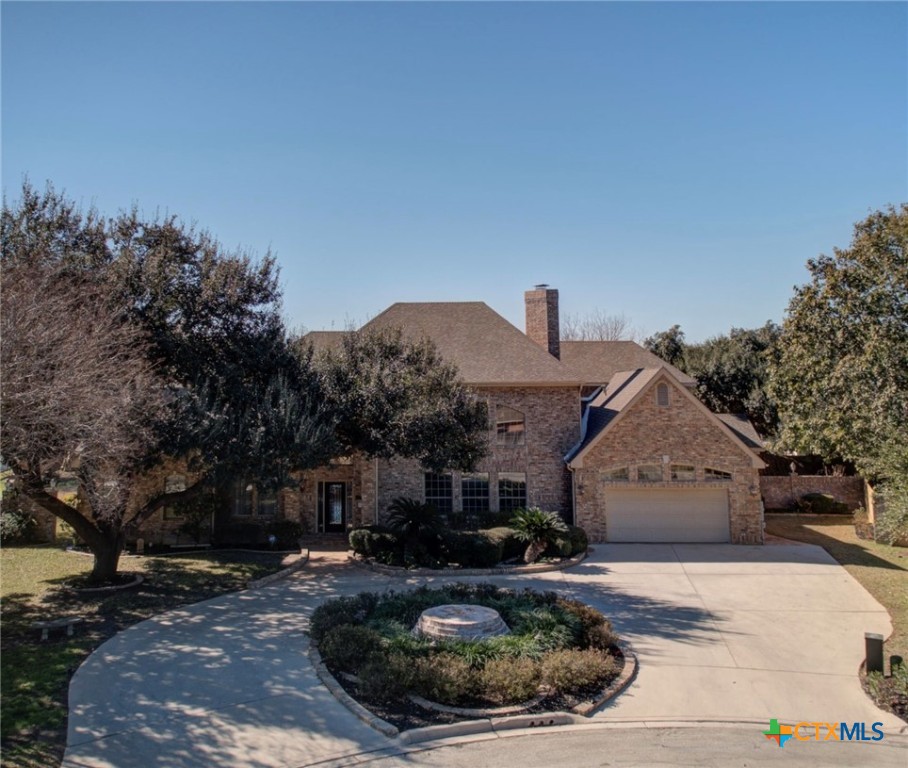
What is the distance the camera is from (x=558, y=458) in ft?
81.1

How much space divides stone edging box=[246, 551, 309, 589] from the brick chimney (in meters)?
12.4

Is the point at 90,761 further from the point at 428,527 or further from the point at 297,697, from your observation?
the point at 428,527

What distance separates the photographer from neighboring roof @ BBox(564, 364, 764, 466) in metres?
23.0

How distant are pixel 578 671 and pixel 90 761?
6.84 m

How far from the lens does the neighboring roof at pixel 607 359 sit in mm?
30766

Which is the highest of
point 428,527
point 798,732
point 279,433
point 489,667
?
point 279,433

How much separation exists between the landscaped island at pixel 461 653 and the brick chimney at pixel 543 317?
46.0 feet

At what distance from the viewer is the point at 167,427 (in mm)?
15664

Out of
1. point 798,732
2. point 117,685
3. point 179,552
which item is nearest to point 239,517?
point 179,552

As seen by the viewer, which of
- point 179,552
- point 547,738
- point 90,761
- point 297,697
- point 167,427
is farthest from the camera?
point 179,552

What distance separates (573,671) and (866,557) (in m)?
15.4

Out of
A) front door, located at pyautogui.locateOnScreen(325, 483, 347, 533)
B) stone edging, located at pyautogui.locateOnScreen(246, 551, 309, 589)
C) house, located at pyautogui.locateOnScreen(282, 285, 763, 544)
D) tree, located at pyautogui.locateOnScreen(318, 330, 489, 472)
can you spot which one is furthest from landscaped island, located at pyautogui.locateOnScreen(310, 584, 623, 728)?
front door, located at pyautogui.locateOnScreen(325, 483, 347, 533)

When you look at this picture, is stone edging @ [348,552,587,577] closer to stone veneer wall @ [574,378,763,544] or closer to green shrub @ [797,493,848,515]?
stone veneer wall @ [574,378,763,544]

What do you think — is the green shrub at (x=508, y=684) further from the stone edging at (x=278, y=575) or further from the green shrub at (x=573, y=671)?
the stone edging at (x=278, y=575)
